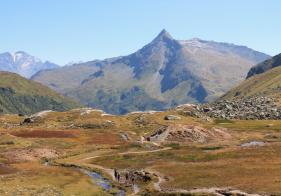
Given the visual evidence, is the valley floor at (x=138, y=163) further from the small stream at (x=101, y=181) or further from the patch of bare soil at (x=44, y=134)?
the patch of bare soil at (x=44, y=134)

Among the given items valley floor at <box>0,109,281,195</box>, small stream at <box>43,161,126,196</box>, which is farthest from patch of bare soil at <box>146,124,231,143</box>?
small stream at <box>43,161,126,196</box>

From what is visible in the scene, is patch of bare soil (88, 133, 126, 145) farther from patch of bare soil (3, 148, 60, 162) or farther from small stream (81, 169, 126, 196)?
small stream (81, 169, 126, 196)

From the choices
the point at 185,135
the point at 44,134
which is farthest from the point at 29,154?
the point at 185,135

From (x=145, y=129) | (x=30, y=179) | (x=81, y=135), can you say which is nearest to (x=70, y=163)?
(x=30, y=179)

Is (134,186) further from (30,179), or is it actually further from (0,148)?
(0,148)

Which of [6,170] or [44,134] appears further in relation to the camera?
[44,134]

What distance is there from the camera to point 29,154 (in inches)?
4616

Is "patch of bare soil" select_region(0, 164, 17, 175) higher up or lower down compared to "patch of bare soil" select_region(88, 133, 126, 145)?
lower down

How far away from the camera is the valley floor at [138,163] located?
70.9m

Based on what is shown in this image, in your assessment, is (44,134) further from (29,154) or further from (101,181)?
(101,181)

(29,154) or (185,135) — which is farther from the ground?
(185,135)

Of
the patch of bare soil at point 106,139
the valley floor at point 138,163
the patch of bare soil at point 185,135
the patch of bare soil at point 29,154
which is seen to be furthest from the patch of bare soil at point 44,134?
the patch of bare soil at point 185,135

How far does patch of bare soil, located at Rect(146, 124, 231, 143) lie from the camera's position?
471 ft

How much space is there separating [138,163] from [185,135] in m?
48.0
